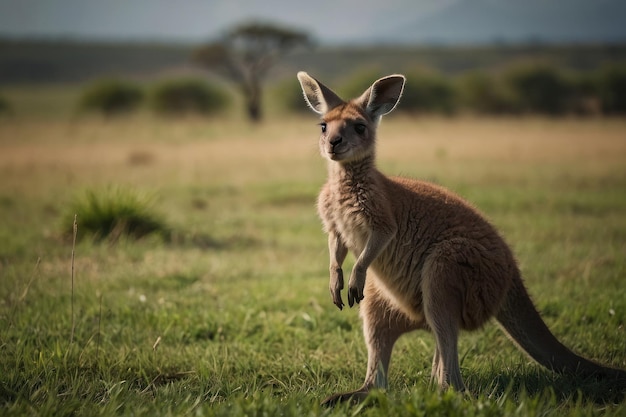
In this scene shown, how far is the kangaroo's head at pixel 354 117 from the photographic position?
4.17 m

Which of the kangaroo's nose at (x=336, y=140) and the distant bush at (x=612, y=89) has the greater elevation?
the distant bush at (x=612, y=89)

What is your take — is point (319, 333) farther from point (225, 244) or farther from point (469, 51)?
point (469, 51)

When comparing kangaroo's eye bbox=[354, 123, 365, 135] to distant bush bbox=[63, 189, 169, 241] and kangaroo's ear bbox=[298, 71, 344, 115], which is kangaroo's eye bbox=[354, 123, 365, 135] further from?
distant bush bbox=[63, 189, 169, 241]

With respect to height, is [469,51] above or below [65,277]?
above

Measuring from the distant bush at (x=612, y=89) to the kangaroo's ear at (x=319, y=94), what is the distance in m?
30.5

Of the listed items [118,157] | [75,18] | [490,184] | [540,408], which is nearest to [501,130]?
[490,184]

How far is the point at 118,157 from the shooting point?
18.0 m

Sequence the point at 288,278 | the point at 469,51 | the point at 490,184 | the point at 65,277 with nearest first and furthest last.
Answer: the point at 65,277, the point at 288,278, the point at 490,184, the point at 469,51

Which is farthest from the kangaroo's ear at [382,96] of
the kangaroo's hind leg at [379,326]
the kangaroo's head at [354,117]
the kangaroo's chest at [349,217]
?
the kangaroo's hind leg at [379,326]

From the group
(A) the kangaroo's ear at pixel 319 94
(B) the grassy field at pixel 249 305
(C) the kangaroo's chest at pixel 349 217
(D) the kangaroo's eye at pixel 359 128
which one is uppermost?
(A) the kangaroo's ear at pixel 319 94

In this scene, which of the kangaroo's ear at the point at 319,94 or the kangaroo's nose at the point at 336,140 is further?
the kangaroo's ear at the point at 319,94

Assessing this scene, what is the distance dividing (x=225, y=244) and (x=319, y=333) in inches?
139

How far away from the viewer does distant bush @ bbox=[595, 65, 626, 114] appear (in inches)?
1282

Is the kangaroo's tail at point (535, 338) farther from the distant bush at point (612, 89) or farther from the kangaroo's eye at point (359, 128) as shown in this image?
the distant bush at point (612, 89)
